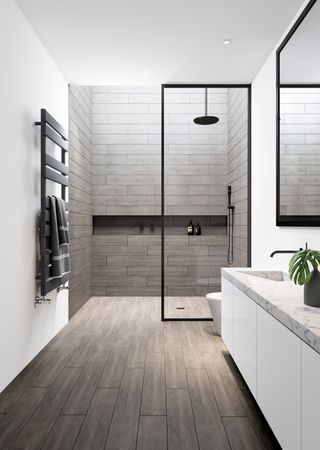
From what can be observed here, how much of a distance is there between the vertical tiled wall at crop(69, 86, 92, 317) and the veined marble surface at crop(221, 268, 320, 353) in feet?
7.89

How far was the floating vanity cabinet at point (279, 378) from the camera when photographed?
1.42 meters

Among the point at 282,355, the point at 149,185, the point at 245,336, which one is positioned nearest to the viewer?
the point at 282,355

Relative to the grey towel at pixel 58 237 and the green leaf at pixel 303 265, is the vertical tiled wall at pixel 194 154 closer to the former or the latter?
the grey towel at pixel 58 237

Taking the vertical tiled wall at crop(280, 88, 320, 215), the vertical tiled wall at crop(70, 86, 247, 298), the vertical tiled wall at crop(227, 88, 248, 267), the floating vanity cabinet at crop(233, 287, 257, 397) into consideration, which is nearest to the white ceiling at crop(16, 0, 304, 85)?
the vertical tiled wall at crop(227, 88, 248, 267)

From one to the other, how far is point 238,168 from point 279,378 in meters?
2.81

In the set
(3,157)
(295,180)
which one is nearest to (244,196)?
(295,180)

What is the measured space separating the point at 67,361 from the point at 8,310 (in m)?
0.75

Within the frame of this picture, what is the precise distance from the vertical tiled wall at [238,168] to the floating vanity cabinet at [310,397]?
275 cm

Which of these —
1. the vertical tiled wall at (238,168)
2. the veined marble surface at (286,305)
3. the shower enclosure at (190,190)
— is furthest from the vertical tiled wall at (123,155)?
the veined marble surface at (286,305)

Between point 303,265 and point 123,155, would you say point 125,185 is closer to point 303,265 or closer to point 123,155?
point 123,155

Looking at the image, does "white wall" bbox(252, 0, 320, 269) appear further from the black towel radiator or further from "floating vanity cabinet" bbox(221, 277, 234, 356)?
the black towel radiator

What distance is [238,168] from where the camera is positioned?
4094 millimetres

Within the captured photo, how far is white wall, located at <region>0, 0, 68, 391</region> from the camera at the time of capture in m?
2.47

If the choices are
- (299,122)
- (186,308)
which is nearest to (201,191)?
(186,308)
